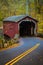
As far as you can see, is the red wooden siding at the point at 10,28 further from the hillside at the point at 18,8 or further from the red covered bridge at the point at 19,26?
the hillside at the point at 18,8

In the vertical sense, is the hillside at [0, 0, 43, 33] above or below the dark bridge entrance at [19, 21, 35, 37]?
above

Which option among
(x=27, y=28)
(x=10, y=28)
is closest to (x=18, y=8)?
(x=27, y=28)

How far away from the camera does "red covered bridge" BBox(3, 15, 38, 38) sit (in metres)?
30.6

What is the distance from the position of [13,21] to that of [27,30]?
5.40m

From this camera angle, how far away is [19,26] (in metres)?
33.5

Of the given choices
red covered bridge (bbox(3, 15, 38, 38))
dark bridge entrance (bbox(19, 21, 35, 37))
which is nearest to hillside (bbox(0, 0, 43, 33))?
dark bridge entrance (bbox(19, 21, 35, 37))

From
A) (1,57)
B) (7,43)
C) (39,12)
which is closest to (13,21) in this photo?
(7,43)

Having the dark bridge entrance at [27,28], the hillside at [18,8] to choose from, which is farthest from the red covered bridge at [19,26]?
the hillside at [18,8]

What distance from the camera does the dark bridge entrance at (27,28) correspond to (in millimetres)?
34219

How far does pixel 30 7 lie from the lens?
2331 inches

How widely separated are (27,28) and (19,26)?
92.1 inches

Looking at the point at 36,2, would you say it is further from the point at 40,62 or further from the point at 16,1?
the point at 40,62

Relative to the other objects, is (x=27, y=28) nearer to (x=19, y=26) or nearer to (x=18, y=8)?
(x=19, y=26)

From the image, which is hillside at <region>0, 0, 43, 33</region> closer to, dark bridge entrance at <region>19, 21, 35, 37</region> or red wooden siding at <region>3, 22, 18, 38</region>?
dark bridge entrance at <region>19, 21, 35, 37</region>
